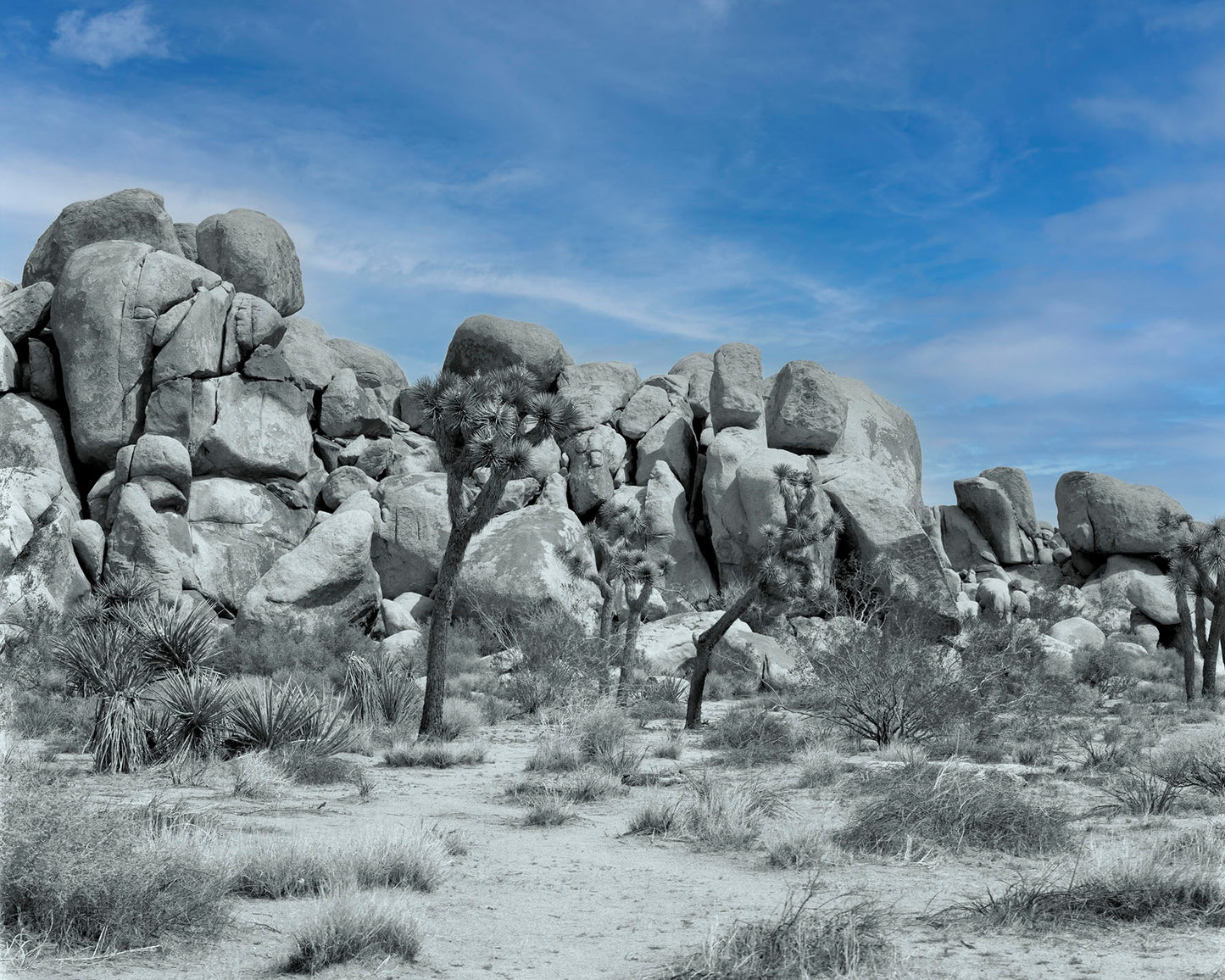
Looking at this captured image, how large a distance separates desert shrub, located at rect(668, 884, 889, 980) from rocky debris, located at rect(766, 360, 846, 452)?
118 feet

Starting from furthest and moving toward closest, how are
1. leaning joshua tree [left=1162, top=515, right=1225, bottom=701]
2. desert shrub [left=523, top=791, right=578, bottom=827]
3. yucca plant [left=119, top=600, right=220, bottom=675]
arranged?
leaning joshua tree [left=1162, top=515, right=1225, bottom=701], yucca plant [left=119, top=600, right=220, bottom=675], desert shrub [left=523, top=791, right=578, bottom=827]

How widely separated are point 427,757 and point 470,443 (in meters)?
4.96

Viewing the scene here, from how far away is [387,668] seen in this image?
17.5m

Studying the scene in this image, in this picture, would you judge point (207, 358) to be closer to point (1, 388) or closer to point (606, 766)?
point (1, 388)

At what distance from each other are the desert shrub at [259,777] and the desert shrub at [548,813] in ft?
8.98

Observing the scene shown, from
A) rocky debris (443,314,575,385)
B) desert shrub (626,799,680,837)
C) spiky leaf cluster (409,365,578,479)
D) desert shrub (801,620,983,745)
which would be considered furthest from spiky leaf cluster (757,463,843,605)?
rocky debris (443,314,575,385)

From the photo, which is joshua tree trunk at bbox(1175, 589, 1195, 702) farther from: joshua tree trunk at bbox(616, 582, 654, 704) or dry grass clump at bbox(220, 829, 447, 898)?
dry grass clump at bbox(220, 829, 447, 898)

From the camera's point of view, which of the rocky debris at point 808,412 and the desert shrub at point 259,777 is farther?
the rocky debris at point 808,412

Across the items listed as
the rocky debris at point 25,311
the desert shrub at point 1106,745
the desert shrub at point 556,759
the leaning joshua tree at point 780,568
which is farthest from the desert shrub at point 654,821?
the rocky debris at point 25,311

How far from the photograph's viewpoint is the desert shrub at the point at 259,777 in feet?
34.2

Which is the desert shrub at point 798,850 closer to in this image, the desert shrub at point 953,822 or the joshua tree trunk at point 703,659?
the desert shrub at point 953,822

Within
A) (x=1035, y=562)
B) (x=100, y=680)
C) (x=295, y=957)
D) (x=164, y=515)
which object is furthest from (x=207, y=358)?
(x=1035, y=562)

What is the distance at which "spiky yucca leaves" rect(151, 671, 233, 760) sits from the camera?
12.3m

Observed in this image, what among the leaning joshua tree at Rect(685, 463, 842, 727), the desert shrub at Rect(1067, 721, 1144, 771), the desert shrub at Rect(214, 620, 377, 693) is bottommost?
the desert shrub at Rect(1067, 721, 1144, 771)
